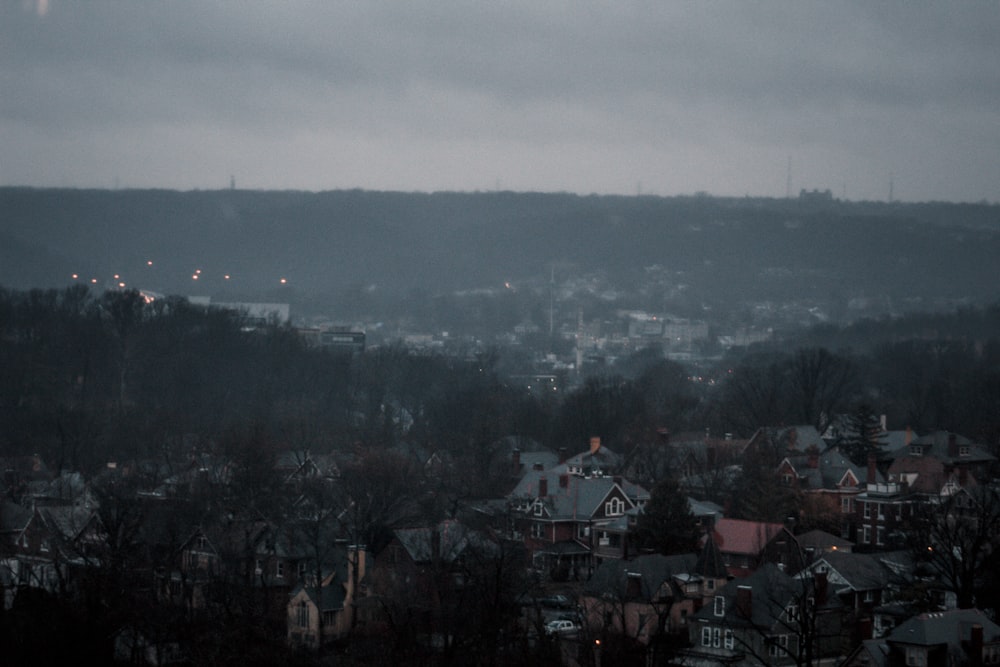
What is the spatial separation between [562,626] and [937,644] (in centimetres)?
683

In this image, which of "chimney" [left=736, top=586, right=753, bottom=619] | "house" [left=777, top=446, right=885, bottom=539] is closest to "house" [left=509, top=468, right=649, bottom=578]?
"house" [left=777, top=446, right=885, bottom=539]

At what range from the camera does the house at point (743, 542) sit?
1307 inches

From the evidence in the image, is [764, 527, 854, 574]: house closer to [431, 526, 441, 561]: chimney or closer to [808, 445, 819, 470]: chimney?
[431, 526, 441, 561]: chimney

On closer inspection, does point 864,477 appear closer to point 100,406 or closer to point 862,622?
point 862,622

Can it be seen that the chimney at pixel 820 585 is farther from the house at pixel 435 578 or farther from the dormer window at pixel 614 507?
the dormer window at pixel 614 507

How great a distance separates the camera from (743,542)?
33.8m

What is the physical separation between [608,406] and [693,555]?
101 feet

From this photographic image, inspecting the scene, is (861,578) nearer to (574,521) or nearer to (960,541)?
(960,541)

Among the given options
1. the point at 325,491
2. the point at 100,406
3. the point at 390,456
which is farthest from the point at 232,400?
the point at 325,491

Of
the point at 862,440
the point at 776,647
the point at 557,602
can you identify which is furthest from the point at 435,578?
the point at 862,440

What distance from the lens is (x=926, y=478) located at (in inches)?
1677

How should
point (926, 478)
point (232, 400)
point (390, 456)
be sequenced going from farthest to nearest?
point (232, 400)
point (390, 456)
point (926, 478)

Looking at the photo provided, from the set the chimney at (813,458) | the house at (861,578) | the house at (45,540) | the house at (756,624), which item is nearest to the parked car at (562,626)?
the house at (756,624)

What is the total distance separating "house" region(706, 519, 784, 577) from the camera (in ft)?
109
